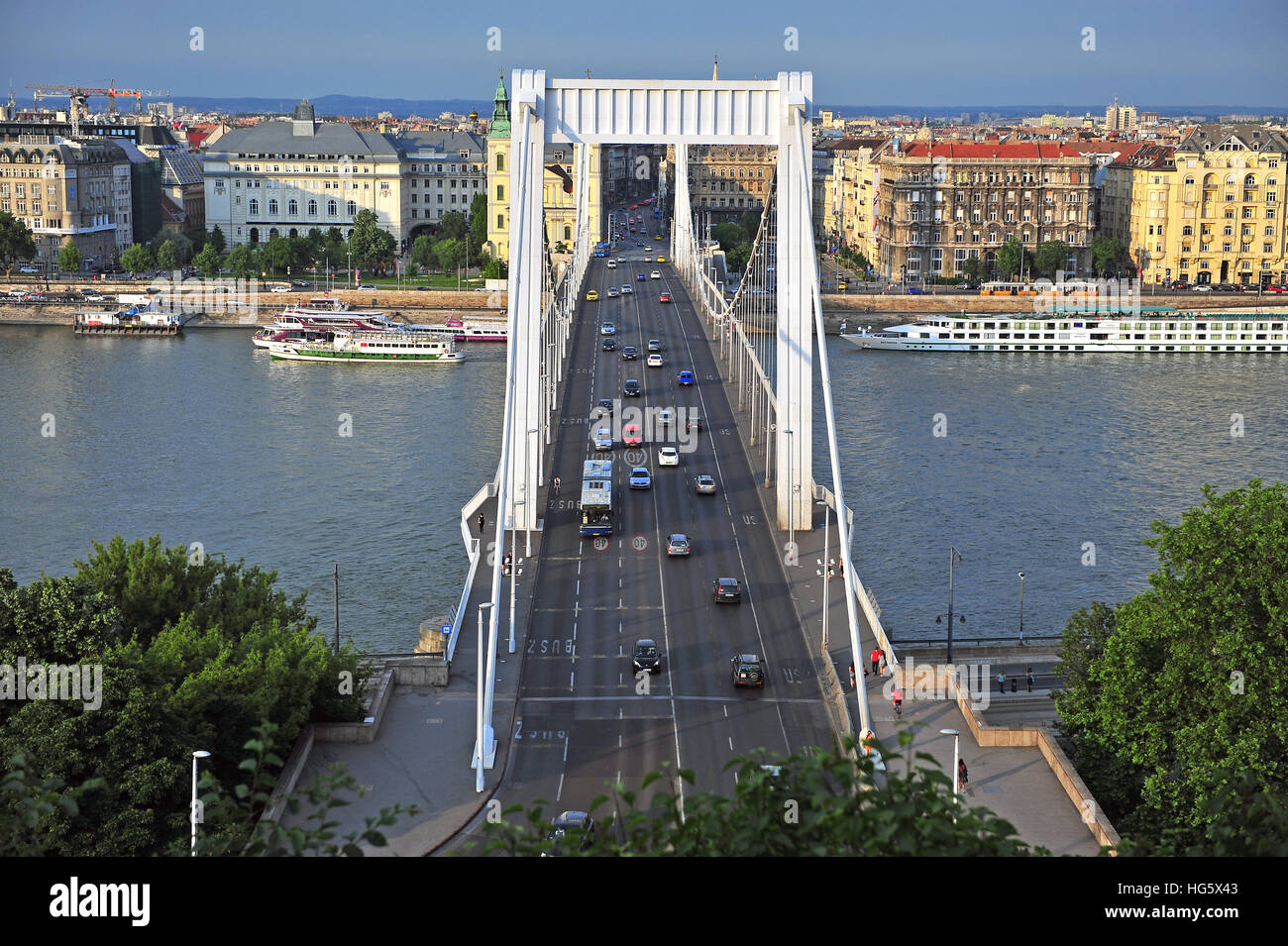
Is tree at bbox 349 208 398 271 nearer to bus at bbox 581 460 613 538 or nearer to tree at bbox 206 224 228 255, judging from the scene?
tree at bbox 206 224 228 255

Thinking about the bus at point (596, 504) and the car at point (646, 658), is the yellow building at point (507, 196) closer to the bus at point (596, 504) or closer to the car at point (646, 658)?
the bus at point (596, 504)

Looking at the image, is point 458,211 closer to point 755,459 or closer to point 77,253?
point 77,253

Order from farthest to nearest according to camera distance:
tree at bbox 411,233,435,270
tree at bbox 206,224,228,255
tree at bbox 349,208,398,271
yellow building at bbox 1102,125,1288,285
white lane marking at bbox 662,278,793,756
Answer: tree at bbox 206,224,228,255 → tree at bbox 411,233,435,270 → tree at bbox 349,208,398,271 → yellow building at bbox 1102,125,1288,285 → white lane marking at bbox 662,278,793,756

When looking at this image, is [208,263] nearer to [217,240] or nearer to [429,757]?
[217,240]

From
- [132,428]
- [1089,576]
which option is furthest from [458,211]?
[1089,576]

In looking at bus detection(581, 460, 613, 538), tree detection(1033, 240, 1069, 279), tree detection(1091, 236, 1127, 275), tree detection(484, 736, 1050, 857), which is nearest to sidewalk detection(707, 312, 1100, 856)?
bus detection(581, 460, 613, 538)

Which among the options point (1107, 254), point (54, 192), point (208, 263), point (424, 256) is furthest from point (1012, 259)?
point (54, 192)

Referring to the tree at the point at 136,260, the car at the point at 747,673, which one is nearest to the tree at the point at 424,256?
the tree at the point at 136,260

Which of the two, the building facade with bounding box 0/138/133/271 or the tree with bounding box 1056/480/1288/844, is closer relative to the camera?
the tree with bounding box 1056/480/1288/844
